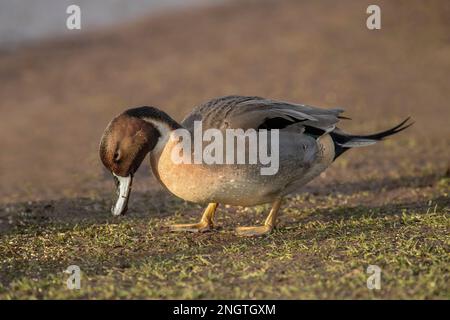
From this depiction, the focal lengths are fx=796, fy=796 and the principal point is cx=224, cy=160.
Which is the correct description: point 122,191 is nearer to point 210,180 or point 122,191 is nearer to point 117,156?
point 117,156

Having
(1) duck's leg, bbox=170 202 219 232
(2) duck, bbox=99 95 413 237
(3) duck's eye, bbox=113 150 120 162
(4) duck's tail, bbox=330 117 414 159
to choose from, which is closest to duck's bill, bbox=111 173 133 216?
(2) duck, bbox=99 95 413 237

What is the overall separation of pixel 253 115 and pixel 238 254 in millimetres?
888

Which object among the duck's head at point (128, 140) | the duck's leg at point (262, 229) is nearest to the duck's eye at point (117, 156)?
the duck's head at point (128, 140)

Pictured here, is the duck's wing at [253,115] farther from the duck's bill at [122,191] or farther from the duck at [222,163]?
the duck's bill at [122,191]

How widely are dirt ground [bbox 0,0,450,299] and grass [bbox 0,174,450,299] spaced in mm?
12

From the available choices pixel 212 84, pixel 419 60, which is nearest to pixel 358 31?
pixel 419 60

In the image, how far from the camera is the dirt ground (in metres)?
4.19

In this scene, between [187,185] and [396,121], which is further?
[396,121]

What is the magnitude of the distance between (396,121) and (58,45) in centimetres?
645
